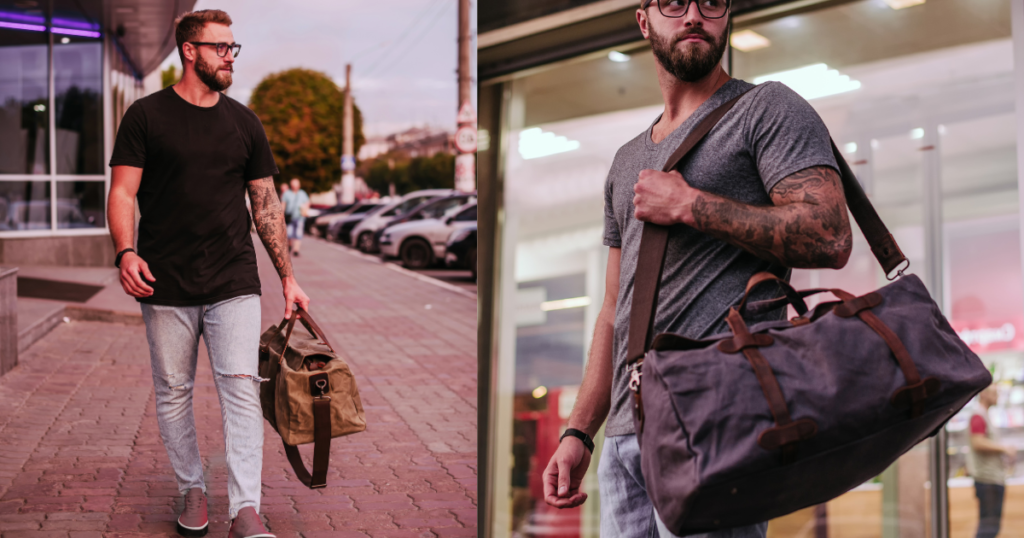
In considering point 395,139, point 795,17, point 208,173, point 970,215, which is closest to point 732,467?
point 208,173

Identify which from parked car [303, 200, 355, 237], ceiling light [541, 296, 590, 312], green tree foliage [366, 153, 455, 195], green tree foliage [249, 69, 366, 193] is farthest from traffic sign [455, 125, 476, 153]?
ceiling light [541, 296, 590, 312]

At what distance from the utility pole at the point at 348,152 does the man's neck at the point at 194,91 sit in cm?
92

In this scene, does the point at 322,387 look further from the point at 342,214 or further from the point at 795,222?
the point at 795,222

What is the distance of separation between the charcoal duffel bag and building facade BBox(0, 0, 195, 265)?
2.39 m

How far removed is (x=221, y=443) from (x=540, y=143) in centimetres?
313

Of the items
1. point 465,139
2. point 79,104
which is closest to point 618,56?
point 465,139

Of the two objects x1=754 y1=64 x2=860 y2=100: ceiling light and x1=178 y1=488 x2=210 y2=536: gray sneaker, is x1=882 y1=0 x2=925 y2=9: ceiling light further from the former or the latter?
x1=178 y1=488 x2=210 y2=536: gray sneaker

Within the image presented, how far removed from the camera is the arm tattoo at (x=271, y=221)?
2977 millimetres

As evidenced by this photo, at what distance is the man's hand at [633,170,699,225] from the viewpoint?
4.80 feet

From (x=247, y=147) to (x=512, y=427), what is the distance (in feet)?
10.2

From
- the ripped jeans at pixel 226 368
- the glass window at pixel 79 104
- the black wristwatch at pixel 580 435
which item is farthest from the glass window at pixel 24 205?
the black wristwatch at pixel 580 435

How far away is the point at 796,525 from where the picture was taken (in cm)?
458

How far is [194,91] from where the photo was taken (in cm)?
286

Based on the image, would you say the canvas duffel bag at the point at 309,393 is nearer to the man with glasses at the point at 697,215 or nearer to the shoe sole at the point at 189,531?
the shoe sole at the point at 189,531
